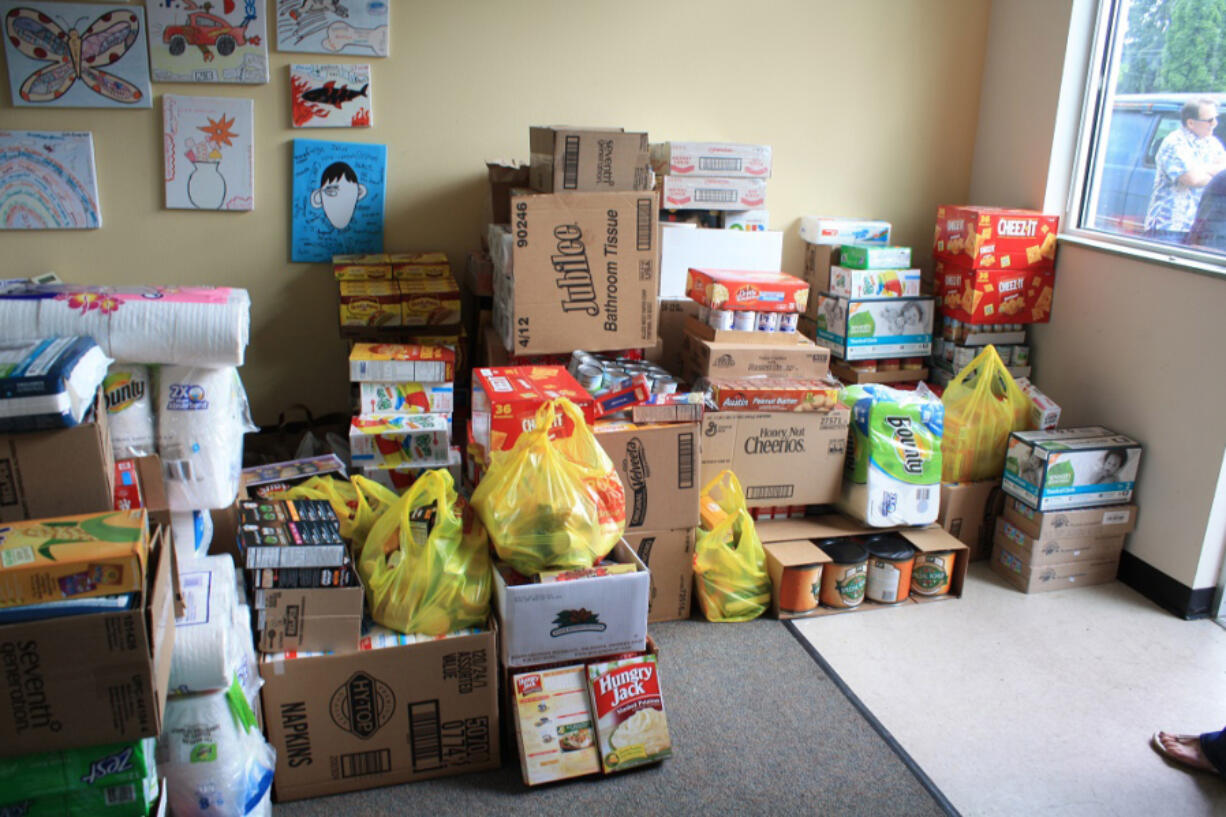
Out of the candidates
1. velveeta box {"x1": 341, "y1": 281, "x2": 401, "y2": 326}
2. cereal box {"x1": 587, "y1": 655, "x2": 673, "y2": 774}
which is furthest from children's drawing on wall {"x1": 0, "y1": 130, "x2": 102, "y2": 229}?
cereal box {"x1": 587, "y1": 655, "x2": 673, "y2": 774}

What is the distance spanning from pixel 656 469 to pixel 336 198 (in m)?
1.69

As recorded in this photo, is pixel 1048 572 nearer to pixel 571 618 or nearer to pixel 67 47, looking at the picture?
pixel 571 618

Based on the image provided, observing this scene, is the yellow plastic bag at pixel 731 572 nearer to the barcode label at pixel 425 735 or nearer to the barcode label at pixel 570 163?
the barcode label at pixel 425 735

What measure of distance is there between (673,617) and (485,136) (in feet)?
6.39

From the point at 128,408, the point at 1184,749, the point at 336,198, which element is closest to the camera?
the point at 128,408

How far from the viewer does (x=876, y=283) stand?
3.50 meters

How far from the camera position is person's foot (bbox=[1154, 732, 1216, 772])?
2.16m

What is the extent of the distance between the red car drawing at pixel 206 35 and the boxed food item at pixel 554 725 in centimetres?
241

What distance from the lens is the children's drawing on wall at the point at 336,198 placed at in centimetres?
327

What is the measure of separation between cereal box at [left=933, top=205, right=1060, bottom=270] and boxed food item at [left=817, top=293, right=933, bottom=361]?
10.9 inches

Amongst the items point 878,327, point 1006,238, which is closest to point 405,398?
point 878,327

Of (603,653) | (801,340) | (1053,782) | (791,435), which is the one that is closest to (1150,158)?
(801,340)

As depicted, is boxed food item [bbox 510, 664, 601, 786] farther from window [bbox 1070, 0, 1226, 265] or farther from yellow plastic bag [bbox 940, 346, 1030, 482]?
window [bbox 1070, 0, 1226, 265]

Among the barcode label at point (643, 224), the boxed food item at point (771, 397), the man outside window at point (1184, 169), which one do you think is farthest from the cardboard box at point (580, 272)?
the man outside window at point (1184, 169)
